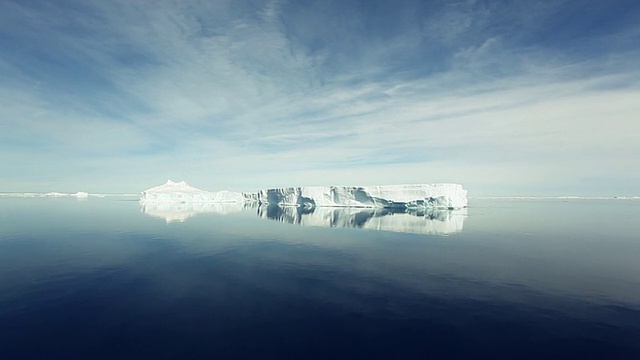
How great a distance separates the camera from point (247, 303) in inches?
512

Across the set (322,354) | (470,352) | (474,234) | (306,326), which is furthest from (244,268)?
(474,234)

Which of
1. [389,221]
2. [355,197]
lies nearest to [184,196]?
[355,197]

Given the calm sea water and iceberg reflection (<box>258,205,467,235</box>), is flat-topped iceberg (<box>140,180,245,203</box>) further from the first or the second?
the calm sea water

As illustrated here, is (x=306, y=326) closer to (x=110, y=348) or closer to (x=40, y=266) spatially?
(x=110, y=348)

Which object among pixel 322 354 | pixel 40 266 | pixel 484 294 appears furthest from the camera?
pixel 40 266

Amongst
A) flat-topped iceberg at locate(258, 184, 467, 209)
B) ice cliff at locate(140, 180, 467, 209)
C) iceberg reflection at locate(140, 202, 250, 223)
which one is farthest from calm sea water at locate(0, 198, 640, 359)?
ice cliff at locate(140, 180, 467, 209)

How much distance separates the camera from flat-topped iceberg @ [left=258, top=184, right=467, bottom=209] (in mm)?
62688

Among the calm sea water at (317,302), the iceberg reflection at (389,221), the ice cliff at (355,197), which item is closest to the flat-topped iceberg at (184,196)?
the ice cliff at (355,197)

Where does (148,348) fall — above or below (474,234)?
below

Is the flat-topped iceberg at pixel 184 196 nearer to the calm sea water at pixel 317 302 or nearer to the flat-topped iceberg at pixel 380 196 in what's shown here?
the flat-topped iceberg at pixel 380 196

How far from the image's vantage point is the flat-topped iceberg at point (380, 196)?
6269 cm

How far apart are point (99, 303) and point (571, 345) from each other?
57.3 feet

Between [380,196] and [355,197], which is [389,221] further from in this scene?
[355,197]

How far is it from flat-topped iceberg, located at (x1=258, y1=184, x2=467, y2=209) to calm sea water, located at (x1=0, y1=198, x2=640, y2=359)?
3771 cm
